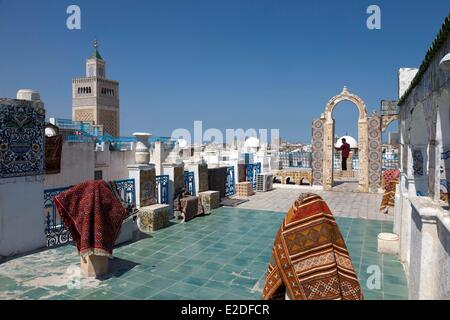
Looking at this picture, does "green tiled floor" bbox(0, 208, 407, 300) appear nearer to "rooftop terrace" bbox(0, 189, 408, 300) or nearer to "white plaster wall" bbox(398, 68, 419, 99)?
"rooftop terrace" bbox(0, 189, 408, 300)

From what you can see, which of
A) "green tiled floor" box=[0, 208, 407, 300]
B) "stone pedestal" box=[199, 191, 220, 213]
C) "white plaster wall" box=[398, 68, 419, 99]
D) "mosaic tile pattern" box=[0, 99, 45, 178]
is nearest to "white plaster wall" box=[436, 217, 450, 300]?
"green tiled floor" box=[0, 208, 407, 300]

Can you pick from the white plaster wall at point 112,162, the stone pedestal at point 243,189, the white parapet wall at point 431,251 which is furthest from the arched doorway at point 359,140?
the white plaster wall at point 112,162

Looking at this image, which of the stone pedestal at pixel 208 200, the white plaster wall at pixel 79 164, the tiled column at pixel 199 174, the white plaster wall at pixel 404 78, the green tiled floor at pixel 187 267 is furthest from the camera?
the white plaster wall at pixel 79 164

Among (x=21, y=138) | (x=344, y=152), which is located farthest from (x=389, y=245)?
(x=344, y=152)

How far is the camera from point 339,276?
6.84 feet

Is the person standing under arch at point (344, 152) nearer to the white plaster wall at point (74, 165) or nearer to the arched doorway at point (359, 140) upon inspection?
the arched doorway at point (359, 140)

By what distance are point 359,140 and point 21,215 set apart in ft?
36.3

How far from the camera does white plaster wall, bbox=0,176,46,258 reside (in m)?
Answer: 4.76

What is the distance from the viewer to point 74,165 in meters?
13.7

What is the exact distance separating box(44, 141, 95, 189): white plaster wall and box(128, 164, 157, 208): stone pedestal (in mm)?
7445

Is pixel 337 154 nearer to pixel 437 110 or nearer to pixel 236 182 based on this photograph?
pixel 236 182

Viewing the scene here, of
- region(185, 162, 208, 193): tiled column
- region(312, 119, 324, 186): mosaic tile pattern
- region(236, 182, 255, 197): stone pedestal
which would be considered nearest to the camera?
region(185, 162, 208, 193): tiled column

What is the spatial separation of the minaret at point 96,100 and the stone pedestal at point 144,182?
44256 mm

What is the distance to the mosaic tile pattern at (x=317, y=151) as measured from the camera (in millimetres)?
12914
